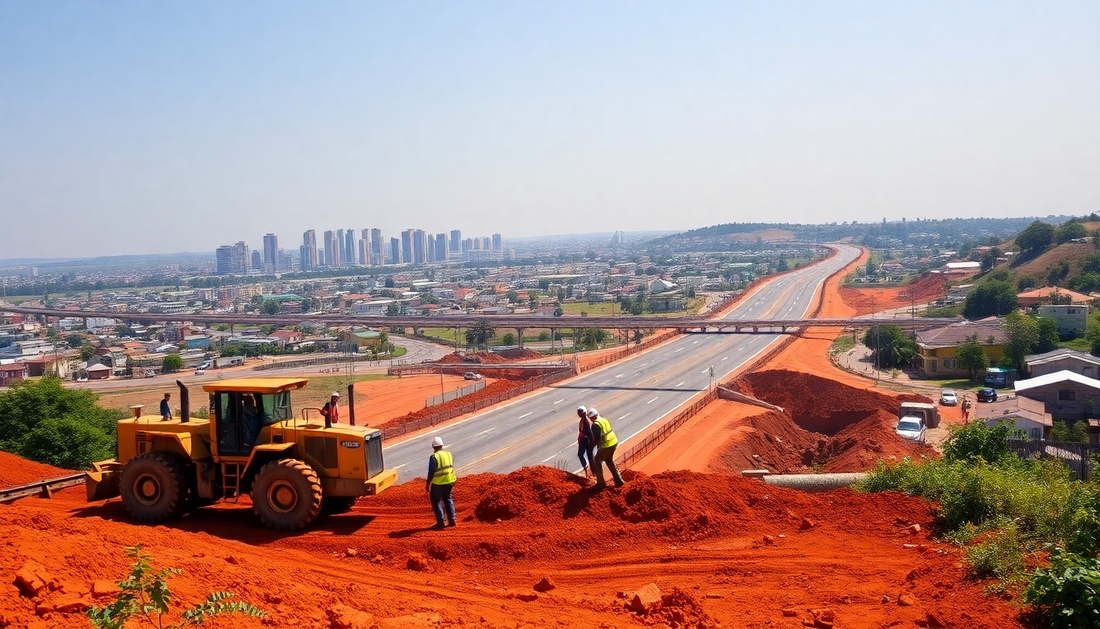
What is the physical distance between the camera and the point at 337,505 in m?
13.1

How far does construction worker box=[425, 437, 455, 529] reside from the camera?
12.0 meters

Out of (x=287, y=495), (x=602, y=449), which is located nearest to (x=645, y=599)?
(x=602, y=449)

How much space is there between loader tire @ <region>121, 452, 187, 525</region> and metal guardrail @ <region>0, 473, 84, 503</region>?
275cm

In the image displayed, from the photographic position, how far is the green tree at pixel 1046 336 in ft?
173

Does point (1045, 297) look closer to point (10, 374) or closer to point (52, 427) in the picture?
point (52, 427)

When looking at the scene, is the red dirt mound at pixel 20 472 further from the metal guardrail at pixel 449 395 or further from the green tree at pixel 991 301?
the green tree at pixel 991 301

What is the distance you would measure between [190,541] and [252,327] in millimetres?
133917

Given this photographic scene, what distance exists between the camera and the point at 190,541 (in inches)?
392

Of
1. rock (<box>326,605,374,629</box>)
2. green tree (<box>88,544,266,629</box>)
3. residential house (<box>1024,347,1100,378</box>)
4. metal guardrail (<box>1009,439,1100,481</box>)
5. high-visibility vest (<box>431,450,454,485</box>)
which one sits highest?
green tree (<box>88,544,266,629</box>)

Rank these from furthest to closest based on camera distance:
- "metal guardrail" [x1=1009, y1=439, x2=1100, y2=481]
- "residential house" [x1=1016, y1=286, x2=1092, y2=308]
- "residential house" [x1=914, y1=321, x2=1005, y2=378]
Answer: "residential house" [x1=1016, y1=286, x2=1092, y2=308]
"residential house" [x1=914, y1=321, x2=1005, y2=378]
"metal guardrail" [x1=1009, y1=439, x2=1100, y2=481]

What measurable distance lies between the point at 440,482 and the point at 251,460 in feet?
9.48

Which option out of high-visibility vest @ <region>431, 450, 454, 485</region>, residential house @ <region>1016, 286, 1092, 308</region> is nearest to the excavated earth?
high-visibility vest @ <region>431, 450, 454, 485</region>

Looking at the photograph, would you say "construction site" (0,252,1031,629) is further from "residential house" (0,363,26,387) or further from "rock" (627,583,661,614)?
"residential house" (0,363,26,387)

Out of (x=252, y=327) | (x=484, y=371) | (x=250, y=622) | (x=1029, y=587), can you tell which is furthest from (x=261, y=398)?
(x=252, y=327)
